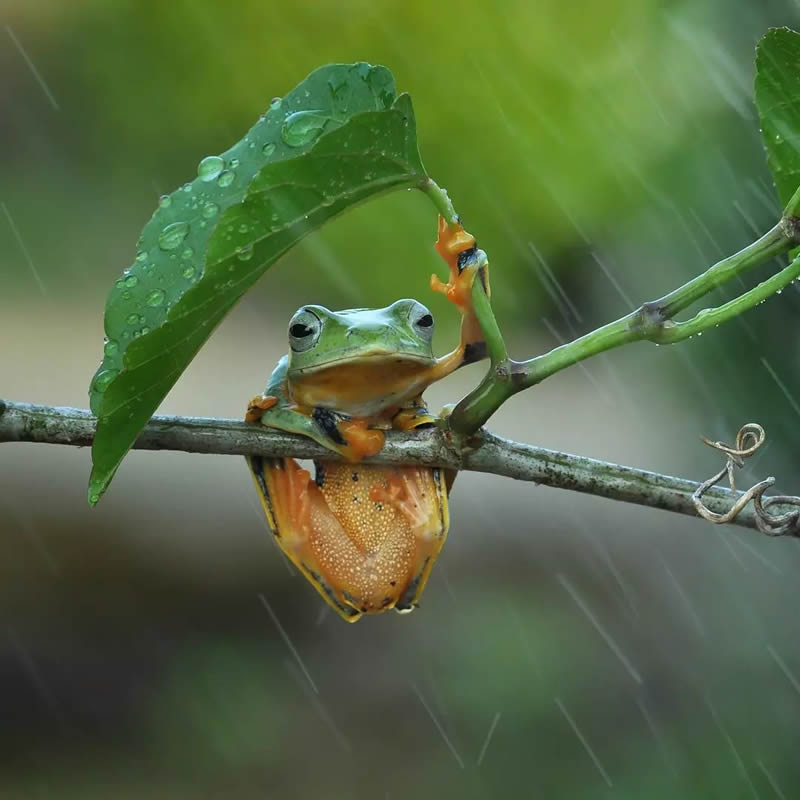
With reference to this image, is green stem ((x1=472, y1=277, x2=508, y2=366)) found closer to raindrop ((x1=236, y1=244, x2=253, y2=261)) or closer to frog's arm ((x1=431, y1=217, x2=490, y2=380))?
frog's arm ((x1=431, y1=217, x2=490, y2=380))

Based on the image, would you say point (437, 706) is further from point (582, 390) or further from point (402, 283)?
point (582, 390)

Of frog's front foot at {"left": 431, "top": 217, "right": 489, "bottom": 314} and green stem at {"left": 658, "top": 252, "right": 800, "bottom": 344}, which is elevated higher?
frog's front foot at {"left": 431, "top": 217, "right": 489, "bottom": 314}

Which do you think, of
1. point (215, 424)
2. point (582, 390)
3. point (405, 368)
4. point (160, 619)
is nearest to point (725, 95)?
point (405, 368)

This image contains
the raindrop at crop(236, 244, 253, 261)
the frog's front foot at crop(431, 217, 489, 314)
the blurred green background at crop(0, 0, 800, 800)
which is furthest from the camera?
the blurred green background at crop(0, 0, 800, 800)

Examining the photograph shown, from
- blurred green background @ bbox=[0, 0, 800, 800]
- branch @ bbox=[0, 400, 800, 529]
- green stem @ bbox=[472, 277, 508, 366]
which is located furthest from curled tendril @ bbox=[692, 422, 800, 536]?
blurred green background @ bbox=[0, 0, 800, 800]

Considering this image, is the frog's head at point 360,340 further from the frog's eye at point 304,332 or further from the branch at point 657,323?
the branch at point 657,323

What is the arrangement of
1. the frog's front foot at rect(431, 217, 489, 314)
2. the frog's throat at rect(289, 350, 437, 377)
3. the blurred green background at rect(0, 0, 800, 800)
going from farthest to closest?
the blurred green background at rect(0, 0, 800, 800) → the frog's throat at rect(289, 350, 437, 377) → the frog's front foot at rect(431, 217, 489, 314)

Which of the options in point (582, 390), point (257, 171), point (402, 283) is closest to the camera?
point (257, 171)
